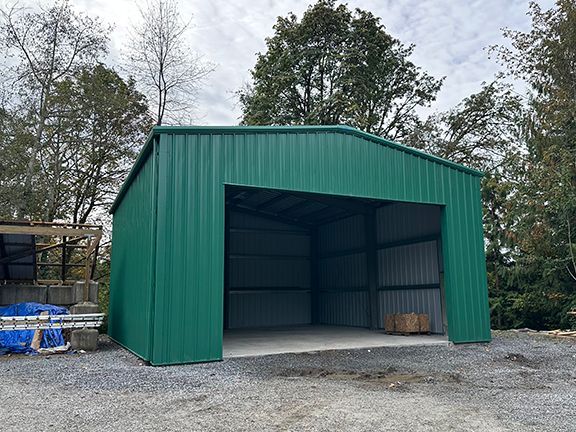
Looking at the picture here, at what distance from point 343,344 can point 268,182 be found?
4.01 m

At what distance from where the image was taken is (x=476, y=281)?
10492 millimetres

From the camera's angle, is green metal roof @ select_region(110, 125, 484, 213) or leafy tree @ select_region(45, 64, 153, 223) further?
leafy tree @ select_region(45, 64, 153, 223)

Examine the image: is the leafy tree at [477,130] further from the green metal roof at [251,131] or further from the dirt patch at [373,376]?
the dirt patch at [373,376]

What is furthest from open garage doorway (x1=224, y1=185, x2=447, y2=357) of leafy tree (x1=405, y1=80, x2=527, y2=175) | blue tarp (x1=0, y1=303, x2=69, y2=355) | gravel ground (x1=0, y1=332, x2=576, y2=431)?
leafy tree (x1=405, y1=80, x2=527, y2=175)

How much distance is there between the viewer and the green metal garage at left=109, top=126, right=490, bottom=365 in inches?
304

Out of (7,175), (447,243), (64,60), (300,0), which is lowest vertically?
(447,243)

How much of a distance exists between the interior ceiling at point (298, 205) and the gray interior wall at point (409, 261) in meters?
0.79

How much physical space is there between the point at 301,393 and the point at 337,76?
55.2ft

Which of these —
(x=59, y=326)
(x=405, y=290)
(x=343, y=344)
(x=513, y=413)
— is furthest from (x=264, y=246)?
(x=513, y=413)

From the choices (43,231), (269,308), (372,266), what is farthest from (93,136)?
(372,266)

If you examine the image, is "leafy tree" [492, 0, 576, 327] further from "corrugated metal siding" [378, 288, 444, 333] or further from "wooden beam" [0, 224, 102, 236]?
"wooden beam" [0, 224, 102, 236]

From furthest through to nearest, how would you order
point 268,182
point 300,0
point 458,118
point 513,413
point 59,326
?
point 458,118 < point 300,0 < point 59,326 < point 268,182 < point 513,413

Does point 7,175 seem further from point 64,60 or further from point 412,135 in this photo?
point 412,135

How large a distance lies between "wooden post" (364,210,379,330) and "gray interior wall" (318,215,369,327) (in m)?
0.44
